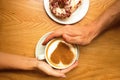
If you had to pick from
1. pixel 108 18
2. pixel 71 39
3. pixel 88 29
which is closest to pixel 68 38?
pixel 71 39

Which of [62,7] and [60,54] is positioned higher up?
A: [62,7]

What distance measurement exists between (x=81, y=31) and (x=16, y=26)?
0.27 metres

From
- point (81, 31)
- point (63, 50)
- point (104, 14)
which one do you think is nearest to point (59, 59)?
point (63, 50)

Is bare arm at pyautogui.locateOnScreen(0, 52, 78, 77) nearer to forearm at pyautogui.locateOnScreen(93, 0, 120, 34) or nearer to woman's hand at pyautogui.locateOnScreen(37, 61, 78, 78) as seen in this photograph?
woman's hand at pyautogui.locateOnScreen(37, 61, 78, 78)

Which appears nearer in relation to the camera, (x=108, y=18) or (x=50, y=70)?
(x=50, y=70)

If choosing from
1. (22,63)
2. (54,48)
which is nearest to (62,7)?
(54,48)

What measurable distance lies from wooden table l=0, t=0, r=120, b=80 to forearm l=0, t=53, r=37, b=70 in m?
0.03

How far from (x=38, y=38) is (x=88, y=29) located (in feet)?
0.68

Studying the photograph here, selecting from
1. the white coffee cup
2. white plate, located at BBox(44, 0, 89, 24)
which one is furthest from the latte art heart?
white plate, located at BBox(44, 0, 89, 24)

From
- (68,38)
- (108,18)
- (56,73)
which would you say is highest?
(108,18)

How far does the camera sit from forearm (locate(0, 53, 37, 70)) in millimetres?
1023

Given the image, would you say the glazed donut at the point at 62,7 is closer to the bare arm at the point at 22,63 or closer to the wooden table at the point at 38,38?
the wooden table at the point at 38,38

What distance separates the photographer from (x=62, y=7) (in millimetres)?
1051

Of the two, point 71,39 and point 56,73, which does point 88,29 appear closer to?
point 71,39
